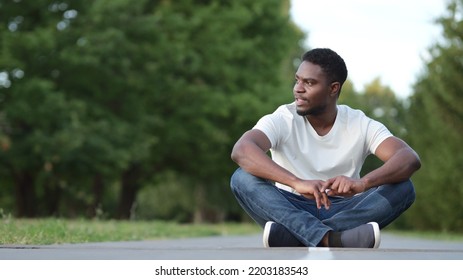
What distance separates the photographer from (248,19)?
33281 mm

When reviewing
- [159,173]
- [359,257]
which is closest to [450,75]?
[159,173]

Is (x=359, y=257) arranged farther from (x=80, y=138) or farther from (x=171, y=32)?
(x=171, y=32)

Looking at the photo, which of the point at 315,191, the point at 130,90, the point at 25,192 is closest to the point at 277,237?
the point at 315,191

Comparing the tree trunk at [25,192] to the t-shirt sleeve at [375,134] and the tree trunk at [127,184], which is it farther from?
the t-shirt sleeve at [375,134]

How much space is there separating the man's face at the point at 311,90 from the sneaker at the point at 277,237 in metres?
0.82

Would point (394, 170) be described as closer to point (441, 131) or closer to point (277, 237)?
point (277, 237)

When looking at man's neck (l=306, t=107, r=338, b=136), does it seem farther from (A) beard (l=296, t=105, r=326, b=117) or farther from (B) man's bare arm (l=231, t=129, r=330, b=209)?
(B) man's bare arm (l=231, t=129, r=330, b=209)

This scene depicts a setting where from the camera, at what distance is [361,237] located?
572 cm

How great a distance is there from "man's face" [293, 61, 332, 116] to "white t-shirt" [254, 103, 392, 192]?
0.41ft

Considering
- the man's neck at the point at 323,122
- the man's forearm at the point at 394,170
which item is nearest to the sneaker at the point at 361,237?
the man's forearm at the point at 394,170

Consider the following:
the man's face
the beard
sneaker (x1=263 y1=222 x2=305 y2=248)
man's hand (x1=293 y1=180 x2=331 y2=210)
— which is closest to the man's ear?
the man's face

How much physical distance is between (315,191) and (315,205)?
544 millimetres

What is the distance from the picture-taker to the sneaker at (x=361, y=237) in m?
5.69

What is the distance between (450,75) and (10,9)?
1259cm
